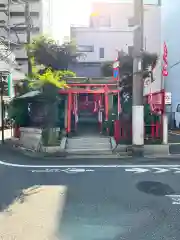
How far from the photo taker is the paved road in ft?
14.1

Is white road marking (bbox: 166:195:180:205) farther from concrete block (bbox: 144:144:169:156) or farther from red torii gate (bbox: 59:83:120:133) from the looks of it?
red torii gate (bbox: 59:83:120:133)

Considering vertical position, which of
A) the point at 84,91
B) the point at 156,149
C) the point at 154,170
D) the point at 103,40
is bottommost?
the point at 154,170

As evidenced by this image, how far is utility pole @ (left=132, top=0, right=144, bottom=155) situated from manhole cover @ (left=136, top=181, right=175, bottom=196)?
411 cm

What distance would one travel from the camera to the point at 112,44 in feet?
98.8

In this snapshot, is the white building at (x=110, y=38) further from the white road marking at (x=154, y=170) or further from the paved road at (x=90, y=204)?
the paved road at (x=90, y=204)

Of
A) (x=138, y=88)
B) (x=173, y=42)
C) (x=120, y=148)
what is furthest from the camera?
(x=173, y=42)

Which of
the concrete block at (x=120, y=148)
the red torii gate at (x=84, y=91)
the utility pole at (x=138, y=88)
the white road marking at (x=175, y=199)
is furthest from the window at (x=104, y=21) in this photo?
the white road marking at (x=175, y=199)

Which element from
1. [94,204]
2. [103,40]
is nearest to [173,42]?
[103,40]

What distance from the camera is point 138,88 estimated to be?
11.3 metres

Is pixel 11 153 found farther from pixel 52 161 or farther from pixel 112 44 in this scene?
pixel 112 44

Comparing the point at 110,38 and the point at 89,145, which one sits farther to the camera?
the point at 110,38

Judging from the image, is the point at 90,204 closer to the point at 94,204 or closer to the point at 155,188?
the point at 94,204

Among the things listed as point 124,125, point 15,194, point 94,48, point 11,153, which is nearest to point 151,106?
point 124,125

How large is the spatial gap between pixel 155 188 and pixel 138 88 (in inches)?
214
